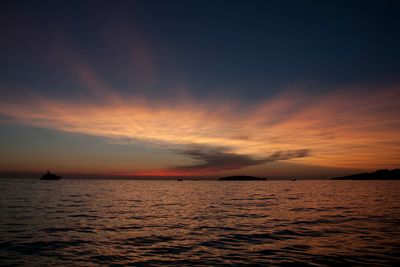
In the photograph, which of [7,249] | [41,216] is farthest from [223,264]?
[41,216]

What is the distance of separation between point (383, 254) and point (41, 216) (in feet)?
110

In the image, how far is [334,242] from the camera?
68.9ft

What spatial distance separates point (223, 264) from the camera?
15836mm

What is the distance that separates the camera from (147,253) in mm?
18156

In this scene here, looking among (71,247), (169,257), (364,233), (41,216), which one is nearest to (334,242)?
(364,233)

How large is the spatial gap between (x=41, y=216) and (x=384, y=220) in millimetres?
37909

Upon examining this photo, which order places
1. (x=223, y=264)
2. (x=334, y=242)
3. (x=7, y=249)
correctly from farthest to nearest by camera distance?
(x=334, y=242) → (x=7, y=249) → (x=223, y=264)

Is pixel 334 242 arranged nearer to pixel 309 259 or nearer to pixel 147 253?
pixel 309 259

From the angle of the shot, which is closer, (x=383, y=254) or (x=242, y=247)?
Result: (x=383, y=254)

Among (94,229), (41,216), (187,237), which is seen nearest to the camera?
(187,237)

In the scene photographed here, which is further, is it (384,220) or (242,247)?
(384,220)

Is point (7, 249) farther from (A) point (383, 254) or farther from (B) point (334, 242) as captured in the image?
(A) point (383, 254)

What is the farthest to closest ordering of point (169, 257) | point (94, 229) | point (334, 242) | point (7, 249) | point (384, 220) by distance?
1. point (384, 220)
2. point (94, 229)
3. point (334, 242)
4. point (7, 249)
5. point (169, 257)

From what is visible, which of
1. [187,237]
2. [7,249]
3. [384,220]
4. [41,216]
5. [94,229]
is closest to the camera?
[7,249]
